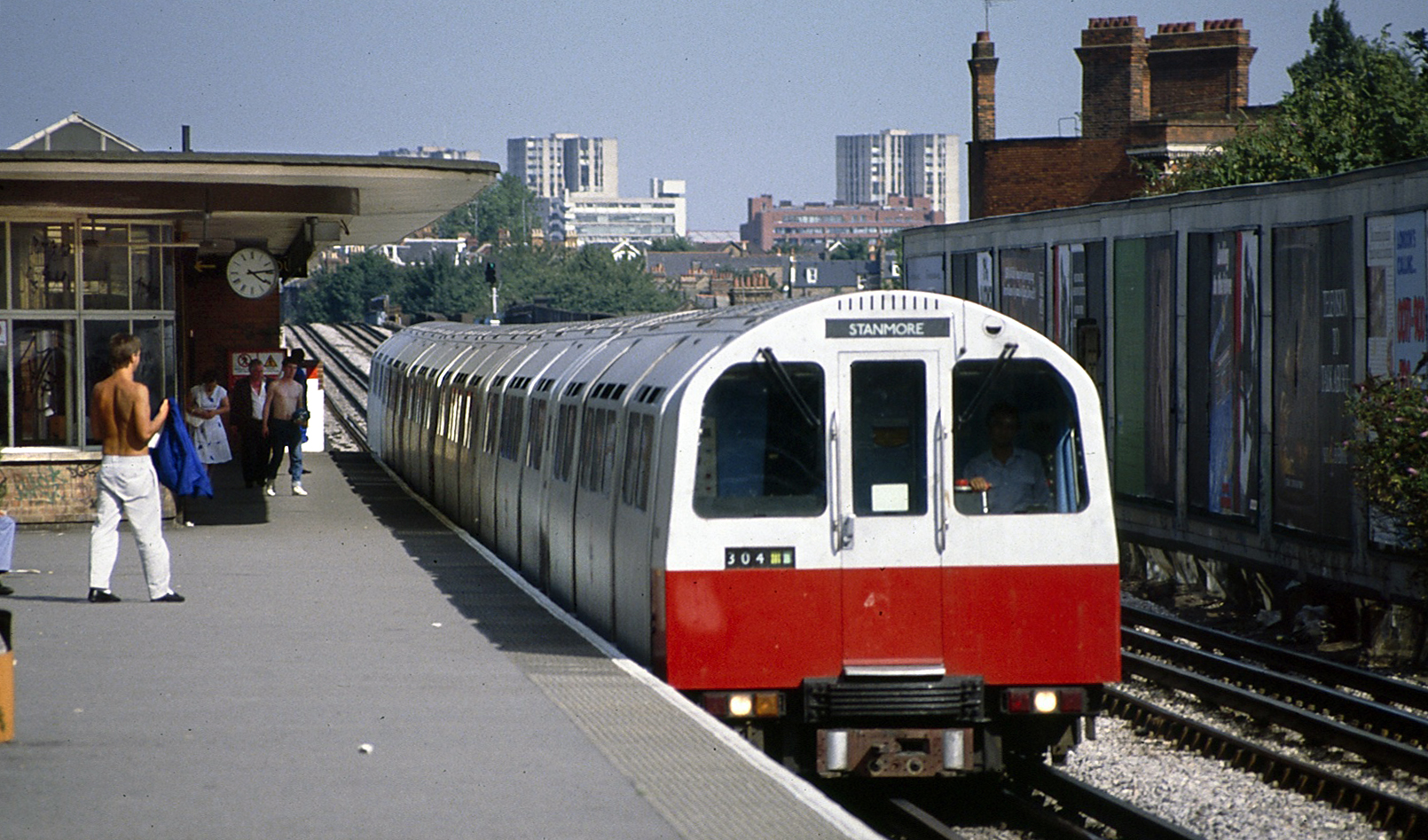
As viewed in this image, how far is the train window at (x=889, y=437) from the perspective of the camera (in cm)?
888

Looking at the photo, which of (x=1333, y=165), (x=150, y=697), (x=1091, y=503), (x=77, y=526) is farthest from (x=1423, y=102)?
(x=150, y=697)

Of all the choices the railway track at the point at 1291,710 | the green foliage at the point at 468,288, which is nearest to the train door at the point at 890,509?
the railway track at the point at 1291,710

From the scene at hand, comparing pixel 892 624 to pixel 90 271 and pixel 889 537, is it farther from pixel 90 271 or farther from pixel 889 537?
pixel 90 271

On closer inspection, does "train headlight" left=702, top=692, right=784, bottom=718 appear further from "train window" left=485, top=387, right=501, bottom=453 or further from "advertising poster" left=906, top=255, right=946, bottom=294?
"advertising poster" left=906, top=255, right=946, bottom=294

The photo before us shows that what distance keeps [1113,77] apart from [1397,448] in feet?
105

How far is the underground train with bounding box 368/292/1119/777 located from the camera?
876 cm

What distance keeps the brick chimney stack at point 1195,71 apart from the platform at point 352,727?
33.9 metres

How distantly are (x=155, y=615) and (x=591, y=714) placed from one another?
4.46m

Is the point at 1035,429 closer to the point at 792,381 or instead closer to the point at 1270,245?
the point at 792,381

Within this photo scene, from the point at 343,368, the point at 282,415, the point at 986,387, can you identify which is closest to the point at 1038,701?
the point at 986,387

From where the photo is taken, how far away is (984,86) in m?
48.2

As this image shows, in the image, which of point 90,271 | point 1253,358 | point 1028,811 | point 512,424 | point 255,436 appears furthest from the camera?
point 255,436

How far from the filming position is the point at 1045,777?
9.92 metres

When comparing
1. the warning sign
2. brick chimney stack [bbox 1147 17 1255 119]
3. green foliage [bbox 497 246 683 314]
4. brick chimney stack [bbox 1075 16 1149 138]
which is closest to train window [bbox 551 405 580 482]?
the warning sign
